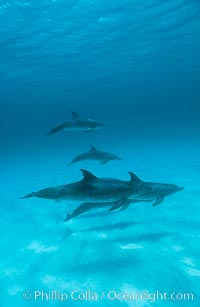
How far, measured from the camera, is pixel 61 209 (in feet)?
38.3

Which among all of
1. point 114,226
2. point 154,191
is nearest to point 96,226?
point 114,226

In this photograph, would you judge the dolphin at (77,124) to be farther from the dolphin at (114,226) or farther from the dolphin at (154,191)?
the dolphin at (154,191)

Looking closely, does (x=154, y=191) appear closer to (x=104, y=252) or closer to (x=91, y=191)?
(x=104, y=252)

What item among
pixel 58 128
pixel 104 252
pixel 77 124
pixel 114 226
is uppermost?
pixel 77 124

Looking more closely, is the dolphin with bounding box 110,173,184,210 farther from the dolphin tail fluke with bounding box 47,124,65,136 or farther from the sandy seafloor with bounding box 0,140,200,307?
the dolphin tail fluke with bounding box 47,124,65,136

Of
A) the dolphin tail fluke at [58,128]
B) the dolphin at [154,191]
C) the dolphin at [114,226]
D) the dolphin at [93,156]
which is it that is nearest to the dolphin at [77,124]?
the dolphin tail fluke at [58,128]

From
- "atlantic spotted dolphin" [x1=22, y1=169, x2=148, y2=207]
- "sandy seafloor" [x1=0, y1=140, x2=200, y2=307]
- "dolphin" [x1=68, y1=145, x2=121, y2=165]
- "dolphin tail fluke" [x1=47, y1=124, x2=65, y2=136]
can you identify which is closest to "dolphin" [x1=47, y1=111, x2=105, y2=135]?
"dolphin tail fluke" [x1=47, y1=124, x2=65, y2=136]

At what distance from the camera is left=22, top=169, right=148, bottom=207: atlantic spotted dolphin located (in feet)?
19.6

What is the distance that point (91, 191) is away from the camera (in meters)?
6.11

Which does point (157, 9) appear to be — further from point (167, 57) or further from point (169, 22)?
point (167, 57)

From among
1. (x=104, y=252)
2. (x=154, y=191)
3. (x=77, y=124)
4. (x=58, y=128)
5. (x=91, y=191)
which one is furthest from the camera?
(x=77, y=124)

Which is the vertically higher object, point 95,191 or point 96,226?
point 95,191

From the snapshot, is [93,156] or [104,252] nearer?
[104,252]

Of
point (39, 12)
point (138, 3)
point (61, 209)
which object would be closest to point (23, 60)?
point (39, 12)
